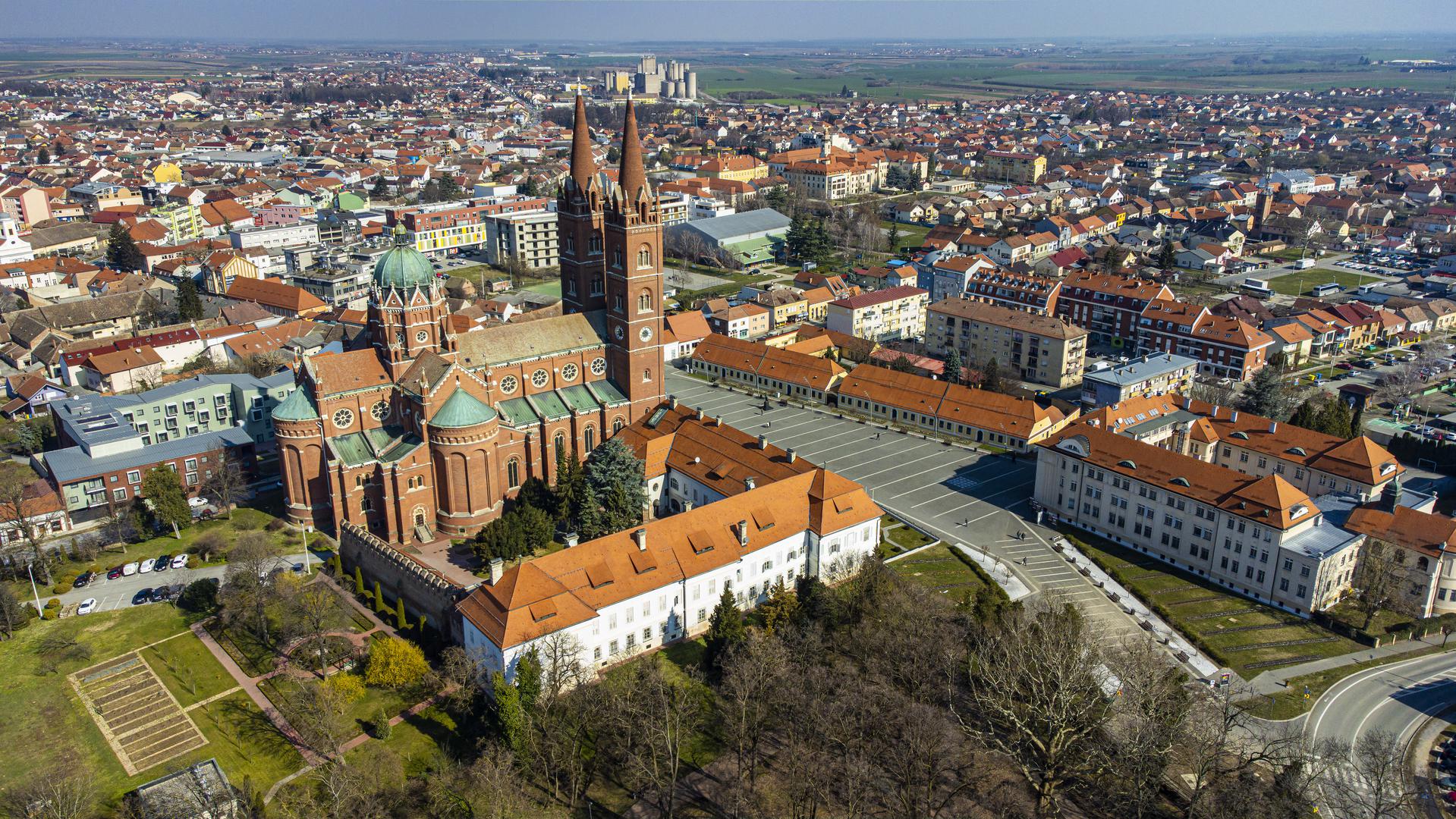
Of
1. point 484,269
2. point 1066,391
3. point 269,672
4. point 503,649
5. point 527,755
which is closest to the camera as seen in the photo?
point 527,755

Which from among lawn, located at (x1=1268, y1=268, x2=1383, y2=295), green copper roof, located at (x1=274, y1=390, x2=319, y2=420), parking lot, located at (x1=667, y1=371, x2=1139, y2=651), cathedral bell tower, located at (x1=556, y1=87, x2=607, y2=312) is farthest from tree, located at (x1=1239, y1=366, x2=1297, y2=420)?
green copper roof, located at (x1=274, y1=390, x2=319, y2=420)

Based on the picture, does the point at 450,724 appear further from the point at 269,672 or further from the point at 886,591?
the point at 886,591

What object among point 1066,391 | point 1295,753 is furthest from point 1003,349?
point 1295,753

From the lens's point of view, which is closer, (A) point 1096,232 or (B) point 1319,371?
(B) point 1319,371

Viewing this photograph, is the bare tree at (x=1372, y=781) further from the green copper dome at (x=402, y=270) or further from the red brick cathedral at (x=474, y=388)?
the green copper dome at (x=402, y=270)

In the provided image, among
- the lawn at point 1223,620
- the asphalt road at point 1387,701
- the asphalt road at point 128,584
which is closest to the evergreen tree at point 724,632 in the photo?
the lawn at point 1223,620

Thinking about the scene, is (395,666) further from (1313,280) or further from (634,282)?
(1313,280)

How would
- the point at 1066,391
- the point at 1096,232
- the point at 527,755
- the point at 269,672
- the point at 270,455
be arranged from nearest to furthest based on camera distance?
the point at 527,755 → the point at 269,672 → the point at 270,455 → the point at 1066,391 → the point at 1096,232

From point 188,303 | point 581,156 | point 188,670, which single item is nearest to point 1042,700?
point 188,670
